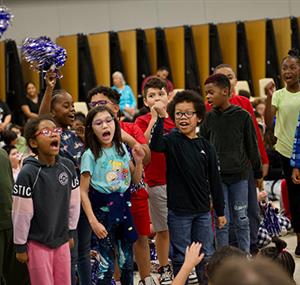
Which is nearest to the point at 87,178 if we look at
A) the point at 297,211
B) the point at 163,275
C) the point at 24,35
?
the point at 163,275

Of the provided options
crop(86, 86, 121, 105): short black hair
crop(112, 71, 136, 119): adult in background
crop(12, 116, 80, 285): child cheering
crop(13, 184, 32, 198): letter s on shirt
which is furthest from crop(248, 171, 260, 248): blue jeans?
crop(112, 71, 136, 119): adult in background

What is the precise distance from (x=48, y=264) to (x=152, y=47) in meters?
8.89

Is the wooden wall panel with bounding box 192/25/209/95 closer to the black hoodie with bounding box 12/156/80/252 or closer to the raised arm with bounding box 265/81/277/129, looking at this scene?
the raised arm with bounding box 265/81/277/129

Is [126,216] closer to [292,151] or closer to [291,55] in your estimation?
[292,151]

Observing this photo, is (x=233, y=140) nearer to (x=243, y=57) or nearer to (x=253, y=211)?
(x=253, y=211)

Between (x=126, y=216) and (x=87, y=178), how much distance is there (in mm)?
315

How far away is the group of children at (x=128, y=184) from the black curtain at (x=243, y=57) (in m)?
7.74

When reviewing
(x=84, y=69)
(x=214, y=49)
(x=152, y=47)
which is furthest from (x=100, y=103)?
(x=214, y=49)

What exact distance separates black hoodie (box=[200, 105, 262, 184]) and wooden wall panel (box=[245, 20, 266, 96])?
778 centimetres

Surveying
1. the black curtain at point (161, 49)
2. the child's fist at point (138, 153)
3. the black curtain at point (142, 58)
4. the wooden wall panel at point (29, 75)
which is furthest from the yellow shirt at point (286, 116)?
the black curtain at point (161, 49)

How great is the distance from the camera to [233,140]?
5.18 metres

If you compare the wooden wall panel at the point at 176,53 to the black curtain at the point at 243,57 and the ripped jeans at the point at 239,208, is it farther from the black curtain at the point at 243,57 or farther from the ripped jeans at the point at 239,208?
the ripped jeans at the point at 239,208

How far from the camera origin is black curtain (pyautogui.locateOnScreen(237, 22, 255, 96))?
12945mm

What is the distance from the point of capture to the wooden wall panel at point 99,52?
11.9 metres
